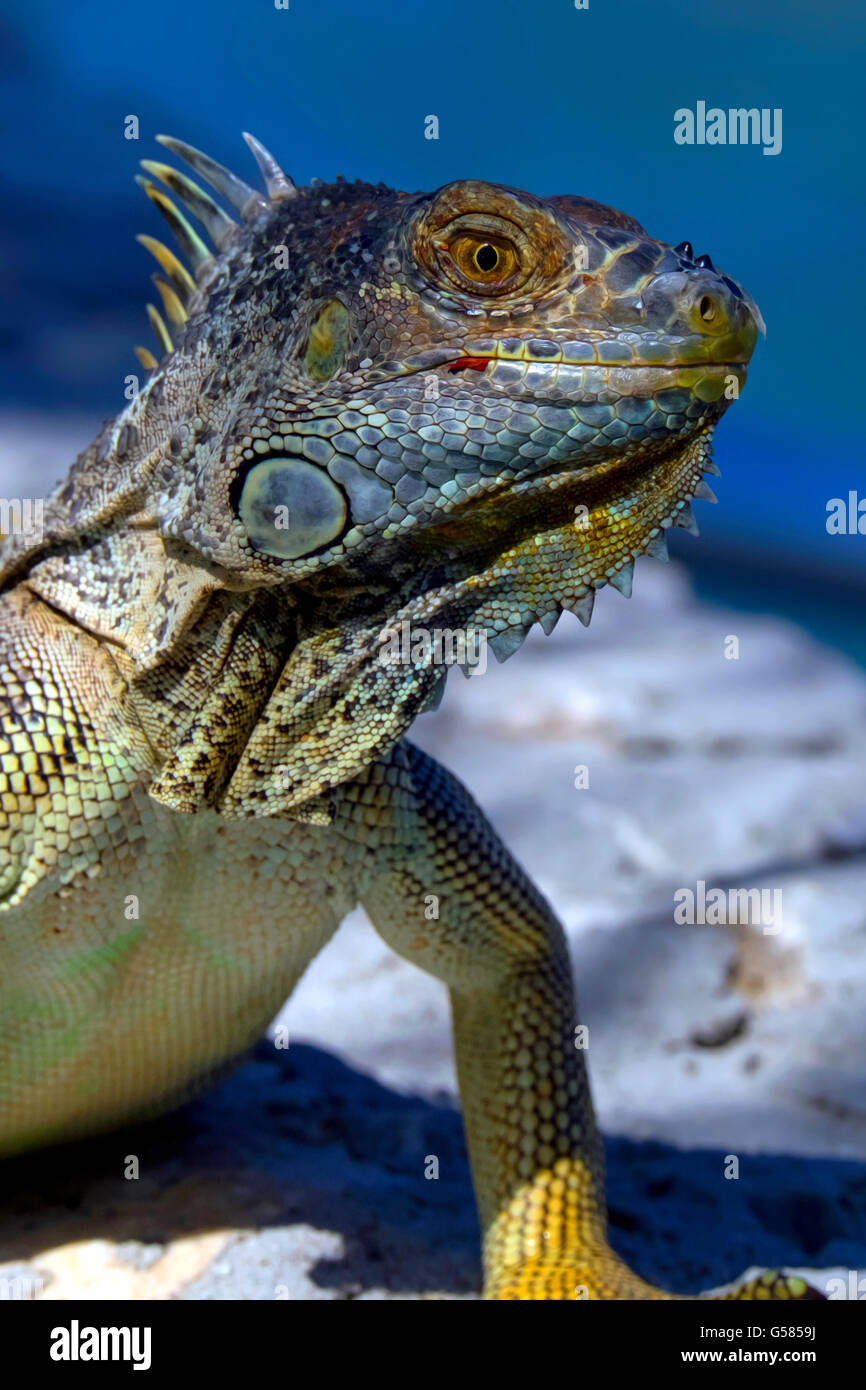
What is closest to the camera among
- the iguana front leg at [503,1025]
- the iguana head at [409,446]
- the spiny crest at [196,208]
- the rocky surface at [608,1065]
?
the iguana head at [409,446]

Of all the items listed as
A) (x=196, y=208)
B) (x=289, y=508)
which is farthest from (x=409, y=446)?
(x=196, y=208)

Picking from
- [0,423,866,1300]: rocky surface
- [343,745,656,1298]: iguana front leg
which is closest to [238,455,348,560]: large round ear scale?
[343,745,656,1298]: iguana front leg

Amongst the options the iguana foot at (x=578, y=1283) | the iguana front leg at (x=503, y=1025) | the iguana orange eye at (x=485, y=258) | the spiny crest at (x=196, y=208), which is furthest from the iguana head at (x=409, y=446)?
the iguana foot at (x=578, y=1283)

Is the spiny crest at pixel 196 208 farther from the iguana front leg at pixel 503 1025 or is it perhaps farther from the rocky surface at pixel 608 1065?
the rocky surface at pixel 608 1065

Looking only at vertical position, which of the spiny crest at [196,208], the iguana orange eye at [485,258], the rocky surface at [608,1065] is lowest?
the rocky surface at [608,1065]

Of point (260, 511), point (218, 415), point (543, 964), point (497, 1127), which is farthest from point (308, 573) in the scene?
point (497, 1127)

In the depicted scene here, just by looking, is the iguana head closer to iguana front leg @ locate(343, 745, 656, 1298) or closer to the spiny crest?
the spiny crest

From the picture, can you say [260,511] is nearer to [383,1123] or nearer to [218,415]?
[218,415]
